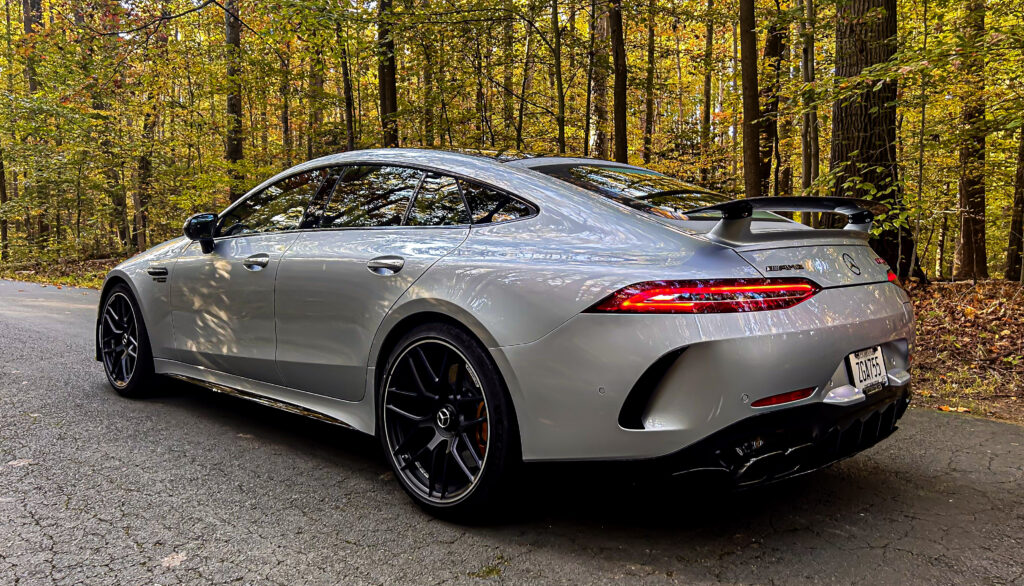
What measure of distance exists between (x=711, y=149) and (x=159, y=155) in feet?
48.7

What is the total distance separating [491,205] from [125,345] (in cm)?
320

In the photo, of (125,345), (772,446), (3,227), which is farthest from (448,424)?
(3,227)

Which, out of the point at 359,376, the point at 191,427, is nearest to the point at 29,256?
the point at 191,427

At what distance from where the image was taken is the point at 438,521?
8.52ft

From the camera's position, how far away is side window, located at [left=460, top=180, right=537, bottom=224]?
2631 mm

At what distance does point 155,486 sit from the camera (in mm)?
2918

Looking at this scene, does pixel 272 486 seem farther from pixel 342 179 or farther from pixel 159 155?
pixel 159 155

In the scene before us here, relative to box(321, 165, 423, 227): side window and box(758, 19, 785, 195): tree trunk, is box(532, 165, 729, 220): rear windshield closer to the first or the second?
box(321, 165, 423, 227): side window

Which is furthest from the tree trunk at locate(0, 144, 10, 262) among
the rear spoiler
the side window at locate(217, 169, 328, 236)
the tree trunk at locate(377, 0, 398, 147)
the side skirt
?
the rear spoiler

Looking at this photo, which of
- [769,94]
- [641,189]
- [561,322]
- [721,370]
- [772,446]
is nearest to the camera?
[721,370]

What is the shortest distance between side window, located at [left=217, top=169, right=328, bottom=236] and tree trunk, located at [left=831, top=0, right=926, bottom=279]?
5.74 metres

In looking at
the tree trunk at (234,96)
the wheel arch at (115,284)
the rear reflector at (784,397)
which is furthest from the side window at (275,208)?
the tree trunk at (234,96)

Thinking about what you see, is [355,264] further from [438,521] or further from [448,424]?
[438,521]

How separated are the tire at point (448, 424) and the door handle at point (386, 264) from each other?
0.29 m
